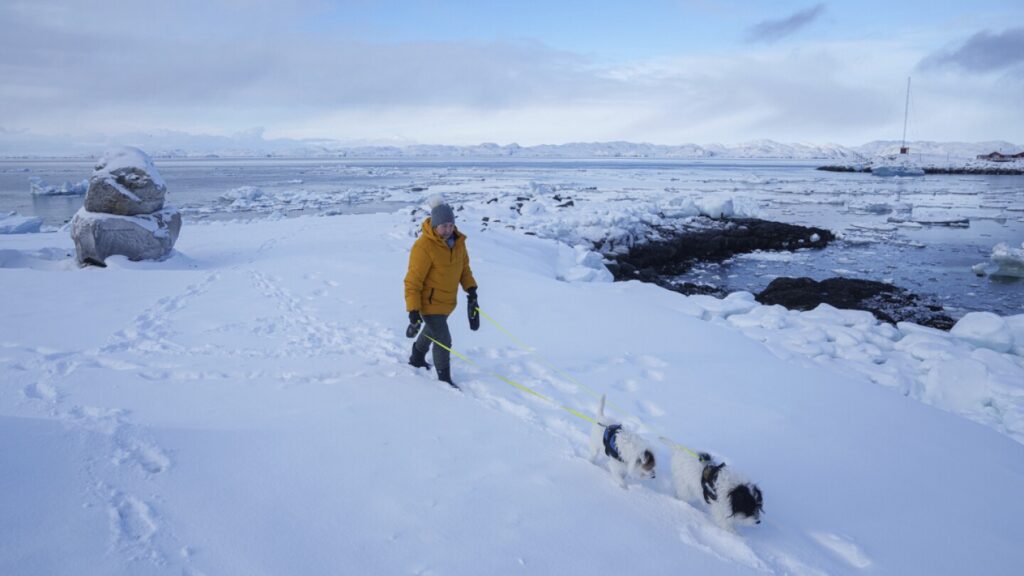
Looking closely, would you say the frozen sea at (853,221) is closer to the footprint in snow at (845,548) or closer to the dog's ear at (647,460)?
the footprint in snow at (845,548)

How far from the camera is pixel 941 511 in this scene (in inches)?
126

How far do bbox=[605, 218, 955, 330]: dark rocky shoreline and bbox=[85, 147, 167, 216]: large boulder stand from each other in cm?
1102

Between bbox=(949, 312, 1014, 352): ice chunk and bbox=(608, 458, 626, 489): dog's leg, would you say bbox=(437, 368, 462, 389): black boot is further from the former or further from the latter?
bbox=(949, 312, 1014, 352): ice chunk

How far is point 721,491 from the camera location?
273 cm

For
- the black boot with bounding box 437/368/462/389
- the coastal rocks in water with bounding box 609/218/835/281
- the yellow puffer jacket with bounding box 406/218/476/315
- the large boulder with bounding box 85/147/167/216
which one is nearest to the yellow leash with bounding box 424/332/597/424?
the black boot with bounding box 437/368/462/389

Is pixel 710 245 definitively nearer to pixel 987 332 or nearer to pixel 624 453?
pixel 987 332

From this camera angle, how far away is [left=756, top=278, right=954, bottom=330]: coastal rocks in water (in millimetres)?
10223

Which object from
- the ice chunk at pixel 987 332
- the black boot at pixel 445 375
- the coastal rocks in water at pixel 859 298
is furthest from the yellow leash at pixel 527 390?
the coastal rocks in water at pixel 859 298

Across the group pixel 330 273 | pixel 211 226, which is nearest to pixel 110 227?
pixel 330 273

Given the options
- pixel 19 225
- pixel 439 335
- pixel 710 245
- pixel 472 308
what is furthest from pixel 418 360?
pixel 19 225

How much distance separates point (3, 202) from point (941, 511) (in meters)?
40.7

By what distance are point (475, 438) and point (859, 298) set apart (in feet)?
35.9

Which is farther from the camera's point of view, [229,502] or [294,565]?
[229,502]

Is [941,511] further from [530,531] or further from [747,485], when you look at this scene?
[530,531]
